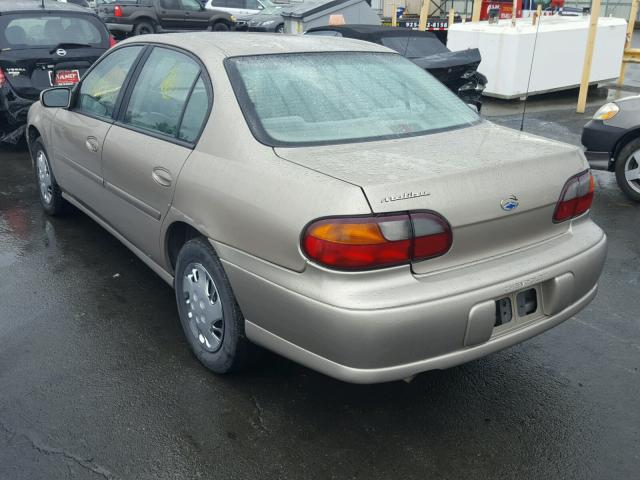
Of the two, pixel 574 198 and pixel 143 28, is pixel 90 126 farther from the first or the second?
pixel 143 28

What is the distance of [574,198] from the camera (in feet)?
9.65

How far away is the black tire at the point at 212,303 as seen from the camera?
2959 millimetres

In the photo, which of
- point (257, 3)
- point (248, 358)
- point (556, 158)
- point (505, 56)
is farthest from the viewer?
point (257, 3)

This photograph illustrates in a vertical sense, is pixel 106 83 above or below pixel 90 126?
above

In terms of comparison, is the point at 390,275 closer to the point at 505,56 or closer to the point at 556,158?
the point at 556,158

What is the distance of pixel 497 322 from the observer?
8.75ft

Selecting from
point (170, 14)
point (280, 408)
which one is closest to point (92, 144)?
point (280, 408)

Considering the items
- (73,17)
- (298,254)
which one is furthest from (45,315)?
(73,17)

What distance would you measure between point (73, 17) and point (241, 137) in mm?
6556

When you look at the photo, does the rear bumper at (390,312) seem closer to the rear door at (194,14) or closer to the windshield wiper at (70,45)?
the windshield wiper at (70,45)

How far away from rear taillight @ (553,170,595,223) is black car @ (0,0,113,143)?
6.68m

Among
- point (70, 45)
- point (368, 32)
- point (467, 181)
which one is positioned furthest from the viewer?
point (368, 32)

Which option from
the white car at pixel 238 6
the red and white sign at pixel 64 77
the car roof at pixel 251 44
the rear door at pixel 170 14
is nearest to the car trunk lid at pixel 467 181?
the car roof at pixel 251 44

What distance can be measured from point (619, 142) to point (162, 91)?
14.6ft
